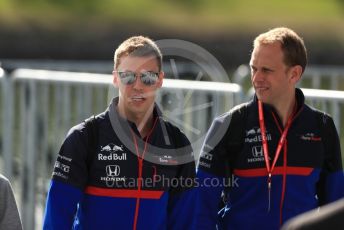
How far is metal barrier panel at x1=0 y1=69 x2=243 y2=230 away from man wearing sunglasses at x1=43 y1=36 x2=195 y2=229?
2.44m

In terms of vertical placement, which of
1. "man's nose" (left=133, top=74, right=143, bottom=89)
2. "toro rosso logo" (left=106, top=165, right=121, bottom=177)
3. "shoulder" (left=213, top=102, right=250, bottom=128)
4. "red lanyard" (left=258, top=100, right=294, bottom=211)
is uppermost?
"man's nose" (left=133, top=74, right=143, bottom=89)

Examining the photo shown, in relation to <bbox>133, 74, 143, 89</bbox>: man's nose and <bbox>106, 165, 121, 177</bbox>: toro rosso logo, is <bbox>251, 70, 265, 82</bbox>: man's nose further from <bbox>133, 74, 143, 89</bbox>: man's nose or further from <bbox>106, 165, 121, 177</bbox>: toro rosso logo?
<bbox>106, 165, 121, 177</bbox>: toro rosso logo

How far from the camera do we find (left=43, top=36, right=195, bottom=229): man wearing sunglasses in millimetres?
4957

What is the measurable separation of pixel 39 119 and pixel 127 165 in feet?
10.6

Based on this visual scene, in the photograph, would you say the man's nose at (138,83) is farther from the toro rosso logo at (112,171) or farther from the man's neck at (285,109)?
the man's neck at (285,109)

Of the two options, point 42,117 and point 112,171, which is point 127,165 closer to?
point 112,171

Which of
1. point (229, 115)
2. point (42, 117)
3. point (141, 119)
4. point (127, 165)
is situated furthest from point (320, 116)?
point (42, 117)

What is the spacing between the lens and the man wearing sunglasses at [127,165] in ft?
16.3

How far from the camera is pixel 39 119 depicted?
8156mm

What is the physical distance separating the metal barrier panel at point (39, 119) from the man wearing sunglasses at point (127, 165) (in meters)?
2.44

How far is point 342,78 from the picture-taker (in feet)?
37.1

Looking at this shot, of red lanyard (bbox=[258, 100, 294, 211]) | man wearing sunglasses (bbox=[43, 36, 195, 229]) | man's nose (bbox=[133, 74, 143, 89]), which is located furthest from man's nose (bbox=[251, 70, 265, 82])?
man's nose (bbox=[133, 74, 143, 89])

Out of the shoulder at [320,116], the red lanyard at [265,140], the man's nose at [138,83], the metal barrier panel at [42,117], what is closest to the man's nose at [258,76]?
the red lanyard at [265,140]

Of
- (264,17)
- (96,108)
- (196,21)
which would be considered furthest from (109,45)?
(96,108)
